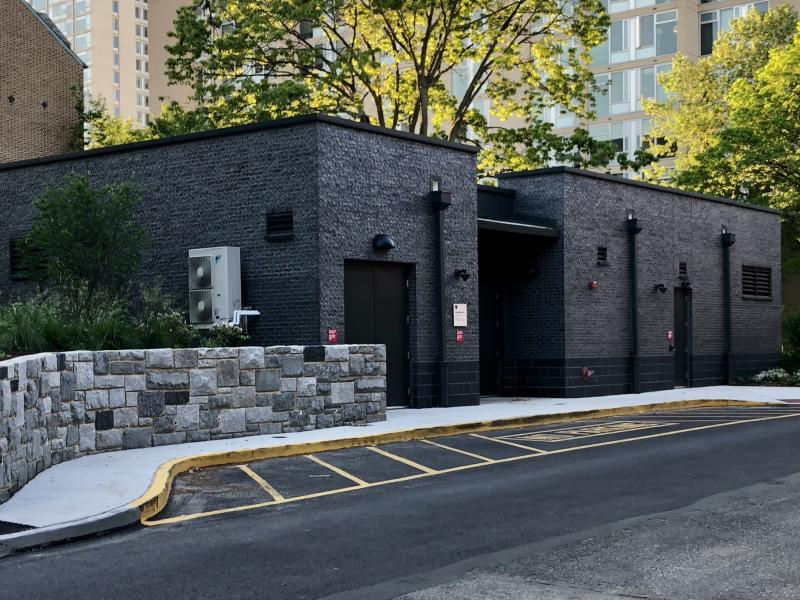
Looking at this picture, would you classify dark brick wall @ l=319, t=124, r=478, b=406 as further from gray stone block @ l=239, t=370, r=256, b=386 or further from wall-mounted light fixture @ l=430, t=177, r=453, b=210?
gray stone block @ l=239, t=370, r=256, b=386

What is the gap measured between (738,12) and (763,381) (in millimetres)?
29613

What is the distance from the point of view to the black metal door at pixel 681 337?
28938mm

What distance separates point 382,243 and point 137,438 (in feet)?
24.2

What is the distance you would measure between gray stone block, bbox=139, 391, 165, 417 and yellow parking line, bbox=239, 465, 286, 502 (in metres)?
1.76

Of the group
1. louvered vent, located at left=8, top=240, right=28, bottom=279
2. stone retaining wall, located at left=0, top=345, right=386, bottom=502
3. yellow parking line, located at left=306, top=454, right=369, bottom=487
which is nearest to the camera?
stone retaining wall, located at left=0, top=345, right=386, bottom=502

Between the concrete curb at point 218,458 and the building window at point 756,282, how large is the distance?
8.52m

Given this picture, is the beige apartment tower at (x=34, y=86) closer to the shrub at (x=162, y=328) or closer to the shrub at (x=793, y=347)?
the shrub at (x=162, y=328)

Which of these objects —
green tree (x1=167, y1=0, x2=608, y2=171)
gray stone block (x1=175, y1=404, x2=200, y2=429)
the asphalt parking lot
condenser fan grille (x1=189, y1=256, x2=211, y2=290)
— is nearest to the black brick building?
condenser fan grille (x1=189, y1=256, x2=211, y2=290)

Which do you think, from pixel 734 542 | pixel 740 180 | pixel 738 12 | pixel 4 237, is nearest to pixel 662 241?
pixel 740 180

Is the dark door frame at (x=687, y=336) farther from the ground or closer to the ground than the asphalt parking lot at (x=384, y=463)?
farther from the ground

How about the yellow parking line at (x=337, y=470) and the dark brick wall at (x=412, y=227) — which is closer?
the yellow parking line at (x=337, y=470)

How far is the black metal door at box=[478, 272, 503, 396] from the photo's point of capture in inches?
1000

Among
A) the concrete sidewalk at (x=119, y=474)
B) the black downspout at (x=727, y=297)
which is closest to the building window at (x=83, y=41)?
the black downspout at (x=727, y=297)

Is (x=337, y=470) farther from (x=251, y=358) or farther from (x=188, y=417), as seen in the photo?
(x=251, y=358)
